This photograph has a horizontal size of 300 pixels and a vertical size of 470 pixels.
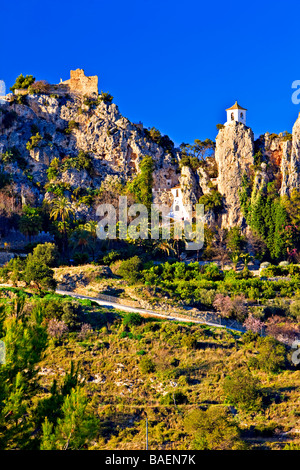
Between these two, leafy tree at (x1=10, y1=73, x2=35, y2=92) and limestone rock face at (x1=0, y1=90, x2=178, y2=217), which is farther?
leafy tree at (x1=10, y1=73, x2=35, y2=92)

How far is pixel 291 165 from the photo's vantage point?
67.1 m

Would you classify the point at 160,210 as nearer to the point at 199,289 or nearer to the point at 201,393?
the point at 199,289

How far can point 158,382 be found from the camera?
99.7ft

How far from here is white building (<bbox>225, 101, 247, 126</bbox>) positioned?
71.2 meters

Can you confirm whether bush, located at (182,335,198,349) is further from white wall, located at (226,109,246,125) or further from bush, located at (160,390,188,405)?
white wall, located at (226,109,246,125)

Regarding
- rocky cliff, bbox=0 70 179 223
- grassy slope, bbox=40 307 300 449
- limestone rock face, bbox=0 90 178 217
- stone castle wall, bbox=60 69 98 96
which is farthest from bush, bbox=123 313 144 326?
stone castle wall, bbox=60 69 98 96

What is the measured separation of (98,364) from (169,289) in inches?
583

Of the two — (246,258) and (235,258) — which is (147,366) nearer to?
(235,258)

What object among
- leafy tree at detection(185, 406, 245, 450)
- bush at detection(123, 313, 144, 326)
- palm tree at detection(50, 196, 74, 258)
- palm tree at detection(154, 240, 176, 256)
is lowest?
leafy tree at detection(185, 406, 245, 450)

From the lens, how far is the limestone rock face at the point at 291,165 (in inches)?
2591

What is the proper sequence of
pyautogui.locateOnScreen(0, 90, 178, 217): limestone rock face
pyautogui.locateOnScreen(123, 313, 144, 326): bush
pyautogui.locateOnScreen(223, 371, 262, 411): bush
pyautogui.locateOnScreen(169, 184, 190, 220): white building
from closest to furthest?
pyautogui.locateOnScreen(223, 371, 262, 411): bush < pyautogui.locateOnScreen(123, 313, 144, 326): bush < pyautogui.locateOnScreen(169, 184, 190, 220): white building < pyautogui.locateOnScreen(0, 90, 178, 217): limestone rock face

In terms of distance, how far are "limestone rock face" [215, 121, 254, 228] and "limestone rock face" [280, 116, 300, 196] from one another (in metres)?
4.31

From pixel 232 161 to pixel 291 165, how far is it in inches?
296
